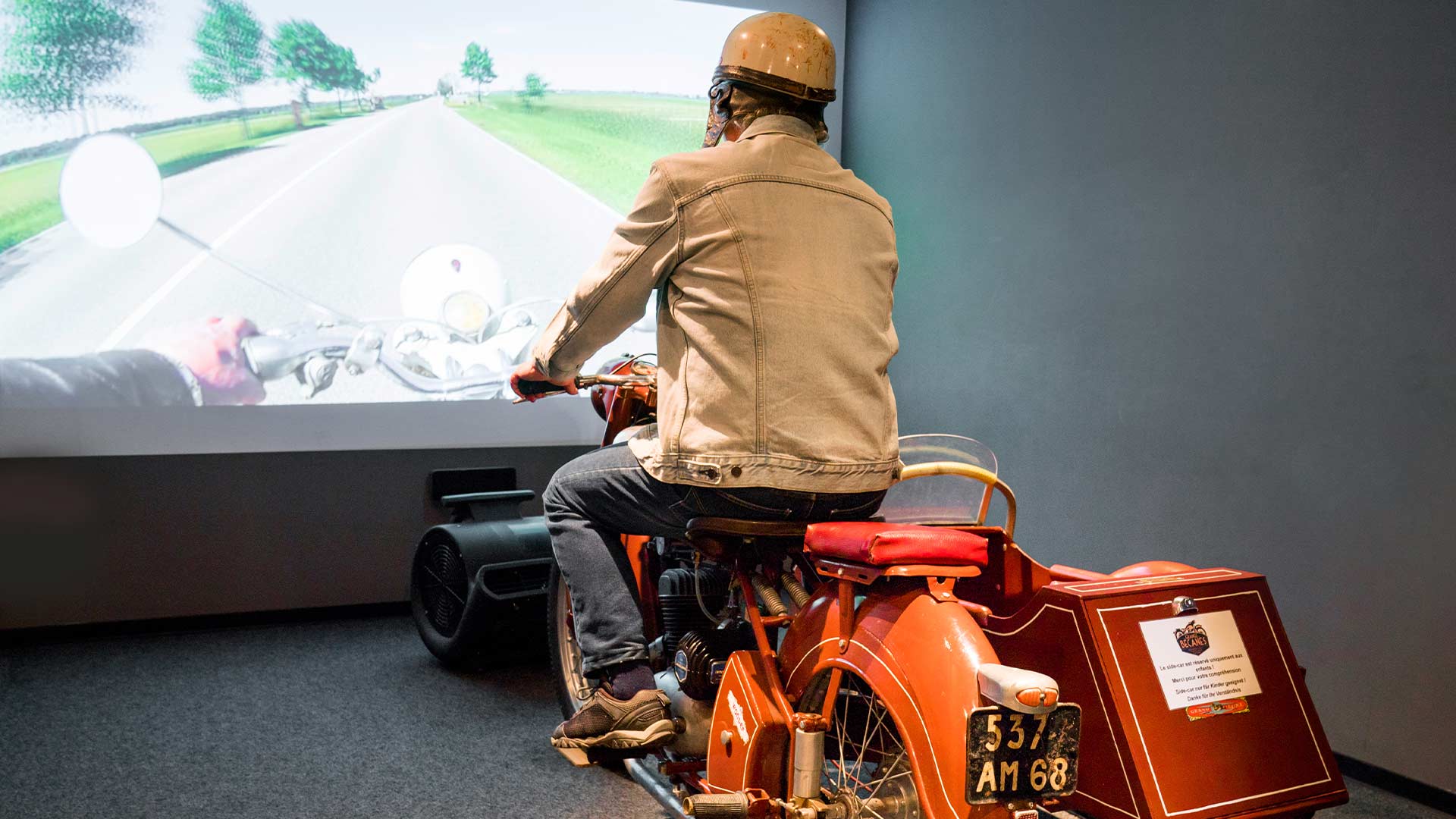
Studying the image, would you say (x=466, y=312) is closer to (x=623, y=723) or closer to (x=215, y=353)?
(x=215, y=353)

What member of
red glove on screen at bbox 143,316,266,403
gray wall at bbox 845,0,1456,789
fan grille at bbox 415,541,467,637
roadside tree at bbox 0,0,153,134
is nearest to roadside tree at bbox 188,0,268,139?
roadside tree at bbox 0,0,153,134

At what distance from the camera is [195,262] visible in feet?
11.6

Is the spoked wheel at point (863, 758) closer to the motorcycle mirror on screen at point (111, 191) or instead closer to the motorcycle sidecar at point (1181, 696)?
the motorcycle sidecar at point (1181, 696)

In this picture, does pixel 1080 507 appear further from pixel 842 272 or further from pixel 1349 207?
pixel 842 272

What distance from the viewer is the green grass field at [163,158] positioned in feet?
10.8

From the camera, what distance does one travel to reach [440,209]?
150 inches

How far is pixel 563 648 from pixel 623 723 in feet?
2.08

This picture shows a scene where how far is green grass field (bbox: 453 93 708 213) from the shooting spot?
3943mm

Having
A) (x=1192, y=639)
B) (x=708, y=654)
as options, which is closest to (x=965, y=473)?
(x=1192, y=639)

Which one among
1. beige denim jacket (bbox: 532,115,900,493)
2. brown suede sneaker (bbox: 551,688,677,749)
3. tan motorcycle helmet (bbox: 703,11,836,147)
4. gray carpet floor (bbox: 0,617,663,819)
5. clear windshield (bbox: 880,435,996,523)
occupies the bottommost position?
gray carpet floor (bbox: 0,617,663,819)

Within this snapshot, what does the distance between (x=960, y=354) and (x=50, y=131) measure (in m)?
3.15

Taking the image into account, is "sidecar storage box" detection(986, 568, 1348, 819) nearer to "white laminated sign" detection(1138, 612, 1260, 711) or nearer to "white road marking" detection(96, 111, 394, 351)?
"white laminated sign" detection(1138, 612, 1260, 711)

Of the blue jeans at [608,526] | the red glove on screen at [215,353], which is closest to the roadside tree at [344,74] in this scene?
the red glove on screen at [215,353]

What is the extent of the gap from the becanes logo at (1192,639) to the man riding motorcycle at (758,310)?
21.2 inches
